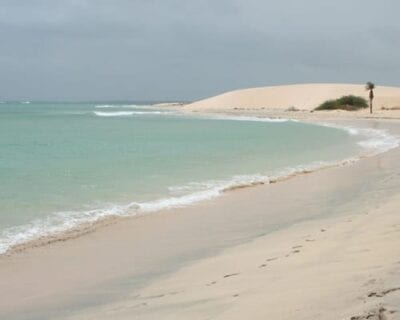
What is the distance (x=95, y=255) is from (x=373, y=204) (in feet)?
17.0

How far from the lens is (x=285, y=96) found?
121 m

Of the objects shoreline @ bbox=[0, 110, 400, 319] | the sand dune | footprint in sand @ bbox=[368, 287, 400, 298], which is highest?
the sand dune

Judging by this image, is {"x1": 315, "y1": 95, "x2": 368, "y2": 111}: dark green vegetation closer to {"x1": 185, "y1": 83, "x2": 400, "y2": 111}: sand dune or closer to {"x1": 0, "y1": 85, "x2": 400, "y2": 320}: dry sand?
{"x1": 185, "y1": 83, "x2": 400, "y2": 111}: sand dune

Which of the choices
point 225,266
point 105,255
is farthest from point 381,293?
point 105,255

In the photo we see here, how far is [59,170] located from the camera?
641 inches

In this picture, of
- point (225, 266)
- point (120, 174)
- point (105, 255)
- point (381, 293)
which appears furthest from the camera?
point (120, 174)

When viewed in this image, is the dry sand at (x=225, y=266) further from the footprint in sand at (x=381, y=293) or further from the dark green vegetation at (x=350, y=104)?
the dark green vegetation at (x=350, y=104)

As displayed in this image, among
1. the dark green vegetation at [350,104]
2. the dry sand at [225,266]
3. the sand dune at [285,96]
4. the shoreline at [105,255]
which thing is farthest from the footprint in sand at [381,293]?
the sand dune at [285,96]

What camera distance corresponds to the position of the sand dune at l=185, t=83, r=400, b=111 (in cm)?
10675

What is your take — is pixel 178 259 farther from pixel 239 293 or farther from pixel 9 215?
pixel 9 215

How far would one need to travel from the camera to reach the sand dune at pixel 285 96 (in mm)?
106750

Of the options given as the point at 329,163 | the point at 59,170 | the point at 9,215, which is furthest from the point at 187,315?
the point at 329,163

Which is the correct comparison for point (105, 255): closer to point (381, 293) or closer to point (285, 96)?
point (381, 293)

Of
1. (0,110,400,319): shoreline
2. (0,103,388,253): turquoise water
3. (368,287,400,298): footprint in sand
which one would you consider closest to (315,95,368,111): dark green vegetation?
(0,103,388,253): turquoise water
